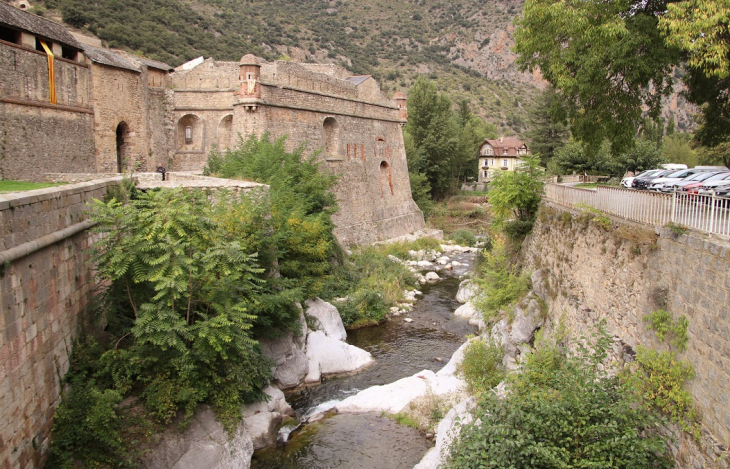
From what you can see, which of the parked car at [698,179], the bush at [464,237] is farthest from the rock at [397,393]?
the bush at [464,237]

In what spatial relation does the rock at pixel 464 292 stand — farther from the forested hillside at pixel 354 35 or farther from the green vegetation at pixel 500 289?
the forested hillside at pixel 354 35

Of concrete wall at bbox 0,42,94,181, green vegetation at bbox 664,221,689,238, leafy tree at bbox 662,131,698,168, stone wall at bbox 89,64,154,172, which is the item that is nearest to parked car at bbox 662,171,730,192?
green vegetation at bbox 664,221,689,238

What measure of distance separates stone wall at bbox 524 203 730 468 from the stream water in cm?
420

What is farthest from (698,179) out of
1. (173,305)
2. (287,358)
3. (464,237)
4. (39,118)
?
(39,118)

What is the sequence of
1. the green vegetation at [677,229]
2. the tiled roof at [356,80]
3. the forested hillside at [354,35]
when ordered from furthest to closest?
the forested hillside at [354,35]
the tiled roof at [356,80]
the green vegetation at [677,229]

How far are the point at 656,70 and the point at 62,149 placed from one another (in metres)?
17.5

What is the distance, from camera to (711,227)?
597 centimetres

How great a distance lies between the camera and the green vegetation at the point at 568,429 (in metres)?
6.08

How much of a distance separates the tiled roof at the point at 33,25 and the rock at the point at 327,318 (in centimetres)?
1183

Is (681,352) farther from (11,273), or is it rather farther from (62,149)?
(62,149)

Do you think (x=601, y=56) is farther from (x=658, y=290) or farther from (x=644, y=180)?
(x=644, y=180)

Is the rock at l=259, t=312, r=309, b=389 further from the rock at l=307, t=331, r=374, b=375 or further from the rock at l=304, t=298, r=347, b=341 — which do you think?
the rock at l=304, t=298, r=347, b=341

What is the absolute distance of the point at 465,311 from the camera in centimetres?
1794

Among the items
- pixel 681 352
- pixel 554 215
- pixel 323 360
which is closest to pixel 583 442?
pixel 681 352
